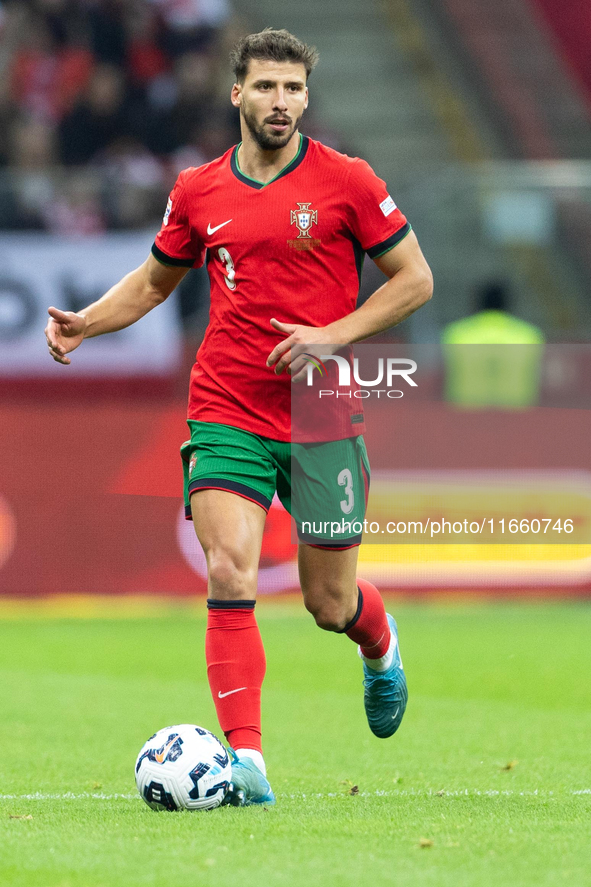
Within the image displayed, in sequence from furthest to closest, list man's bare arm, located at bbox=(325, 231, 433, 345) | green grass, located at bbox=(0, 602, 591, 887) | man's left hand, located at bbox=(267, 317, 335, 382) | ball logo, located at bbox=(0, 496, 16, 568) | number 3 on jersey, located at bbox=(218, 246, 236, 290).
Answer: ball logo, located at bbox=(0, 496, 16, 568) → number 3 on jersey, located at bbox=(218, 246, 236, 290) → man's bare arm, located at bbox=(325, 231, 433, 345) → man's left hand, located at bbox=(267, 317, 335, 382) → green grass, located at bbox=(0, 602, 591, 887)

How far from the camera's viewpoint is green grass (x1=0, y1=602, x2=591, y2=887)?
3.50 meters

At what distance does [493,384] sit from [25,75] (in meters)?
6.07

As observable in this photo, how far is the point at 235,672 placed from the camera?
4.46 meters

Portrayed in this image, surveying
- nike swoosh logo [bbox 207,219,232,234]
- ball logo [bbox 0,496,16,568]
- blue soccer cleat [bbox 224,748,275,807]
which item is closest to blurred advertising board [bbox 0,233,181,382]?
ball logo [bbox 0,496,16,568]

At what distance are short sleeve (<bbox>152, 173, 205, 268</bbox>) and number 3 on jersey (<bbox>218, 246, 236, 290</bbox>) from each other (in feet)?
0.64

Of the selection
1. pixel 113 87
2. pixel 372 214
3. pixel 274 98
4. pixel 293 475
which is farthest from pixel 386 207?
pixel 113 87

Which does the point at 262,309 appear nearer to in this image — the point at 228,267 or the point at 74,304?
the point at 228,267

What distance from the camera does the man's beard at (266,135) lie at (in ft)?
15.1

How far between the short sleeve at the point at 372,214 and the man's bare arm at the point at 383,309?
0.13ft

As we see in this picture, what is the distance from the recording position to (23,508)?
1063 centimetres

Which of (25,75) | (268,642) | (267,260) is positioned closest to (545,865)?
(267,260)

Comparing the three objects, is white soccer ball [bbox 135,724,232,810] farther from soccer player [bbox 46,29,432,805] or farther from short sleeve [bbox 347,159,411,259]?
short sleeve [bbox 347,159,411,259]

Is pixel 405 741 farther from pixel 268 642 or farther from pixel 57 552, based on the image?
pixel 57 552

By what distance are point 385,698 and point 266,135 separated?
2.17 m
